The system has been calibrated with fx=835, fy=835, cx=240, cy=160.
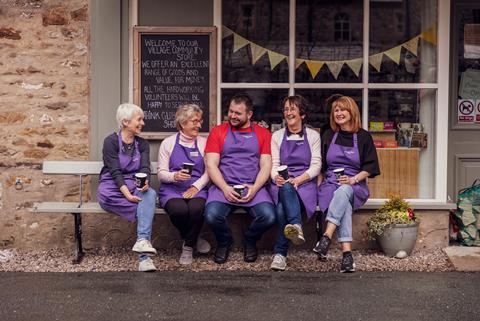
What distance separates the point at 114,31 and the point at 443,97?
3.10 meters

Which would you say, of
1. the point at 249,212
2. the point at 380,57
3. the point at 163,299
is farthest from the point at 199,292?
the point at 380,57

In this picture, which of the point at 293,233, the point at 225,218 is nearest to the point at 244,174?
the point at 225,218

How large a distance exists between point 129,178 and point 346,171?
188 cm

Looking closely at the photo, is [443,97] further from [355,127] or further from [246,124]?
[246,124]

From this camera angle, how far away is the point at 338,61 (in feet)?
25.8

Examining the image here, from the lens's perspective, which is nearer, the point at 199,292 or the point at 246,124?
the point at 199,292

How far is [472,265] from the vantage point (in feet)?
23.7

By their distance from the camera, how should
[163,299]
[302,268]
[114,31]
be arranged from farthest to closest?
[114,31] → [302,268] → [163,299]

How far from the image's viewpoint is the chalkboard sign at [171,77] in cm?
771

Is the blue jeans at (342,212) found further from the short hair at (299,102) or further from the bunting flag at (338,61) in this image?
the bunting flag at (338,61)

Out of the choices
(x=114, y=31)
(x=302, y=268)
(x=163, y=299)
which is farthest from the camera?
(x=114, y=31)

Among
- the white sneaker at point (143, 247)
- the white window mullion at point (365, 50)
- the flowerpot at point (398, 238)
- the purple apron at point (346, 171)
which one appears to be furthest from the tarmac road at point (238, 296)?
the white window mullion at point (365, 50)

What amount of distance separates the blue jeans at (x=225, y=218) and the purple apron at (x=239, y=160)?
0.15 meters

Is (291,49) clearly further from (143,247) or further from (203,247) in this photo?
(143,247)
